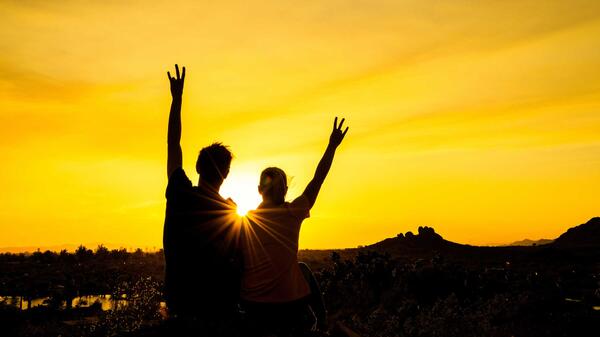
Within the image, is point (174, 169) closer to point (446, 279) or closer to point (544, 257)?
point (446, 279)

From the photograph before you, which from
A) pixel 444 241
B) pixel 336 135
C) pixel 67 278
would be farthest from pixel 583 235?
pixel 336 135

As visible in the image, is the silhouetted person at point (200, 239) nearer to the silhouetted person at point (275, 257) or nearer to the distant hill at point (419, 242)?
the silhouetted person at point (275, 257)

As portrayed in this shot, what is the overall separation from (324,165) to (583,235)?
3572cm

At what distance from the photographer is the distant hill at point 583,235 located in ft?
→ 112

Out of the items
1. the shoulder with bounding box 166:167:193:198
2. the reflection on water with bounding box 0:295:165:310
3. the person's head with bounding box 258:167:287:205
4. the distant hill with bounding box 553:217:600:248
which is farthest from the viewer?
the distant hill with bounding box 553:217:600:248

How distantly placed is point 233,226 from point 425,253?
25808 mm

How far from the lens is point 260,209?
558 cm

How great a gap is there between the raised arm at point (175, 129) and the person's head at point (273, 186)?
2.82 ft

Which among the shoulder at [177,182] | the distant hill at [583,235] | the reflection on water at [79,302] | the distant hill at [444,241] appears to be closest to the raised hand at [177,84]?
the shoulder at [177,182]

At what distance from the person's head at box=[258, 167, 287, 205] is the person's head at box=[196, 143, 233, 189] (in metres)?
0.40

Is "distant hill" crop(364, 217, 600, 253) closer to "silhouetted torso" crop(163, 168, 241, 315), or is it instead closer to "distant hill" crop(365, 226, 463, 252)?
"distant hill" crop(365, 226, 463, 252)

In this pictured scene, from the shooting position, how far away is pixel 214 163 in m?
5.51

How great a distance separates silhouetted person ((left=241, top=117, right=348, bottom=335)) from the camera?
216 inches

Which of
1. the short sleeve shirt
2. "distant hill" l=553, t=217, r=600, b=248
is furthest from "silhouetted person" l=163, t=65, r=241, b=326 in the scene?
"distant hill" l=553, t=217, r=600, b=248
